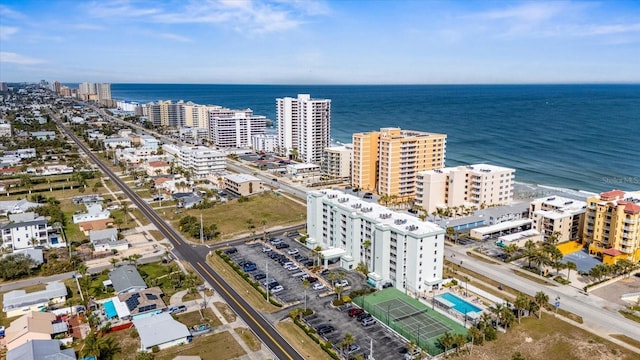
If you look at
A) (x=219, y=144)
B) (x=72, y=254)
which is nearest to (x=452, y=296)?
(x=72, y=254)

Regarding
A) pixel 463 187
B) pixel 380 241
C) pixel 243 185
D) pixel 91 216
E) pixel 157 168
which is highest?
pixel 463 187

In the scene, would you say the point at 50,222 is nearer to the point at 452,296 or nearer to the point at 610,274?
the point at 452,296

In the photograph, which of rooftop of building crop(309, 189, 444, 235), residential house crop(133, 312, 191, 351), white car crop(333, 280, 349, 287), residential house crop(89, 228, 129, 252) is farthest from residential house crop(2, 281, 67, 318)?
rooftop of building crop(309, 189, 444, 235)

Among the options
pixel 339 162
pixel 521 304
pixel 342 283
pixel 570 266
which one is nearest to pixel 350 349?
pixel 342 283

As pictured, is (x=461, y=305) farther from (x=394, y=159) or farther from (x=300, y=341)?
(x=394, y=159)

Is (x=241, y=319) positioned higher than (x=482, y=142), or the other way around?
(x=482, y=142)

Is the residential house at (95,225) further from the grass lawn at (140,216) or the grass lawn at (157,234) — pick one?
the grass lawn at (157,234)
